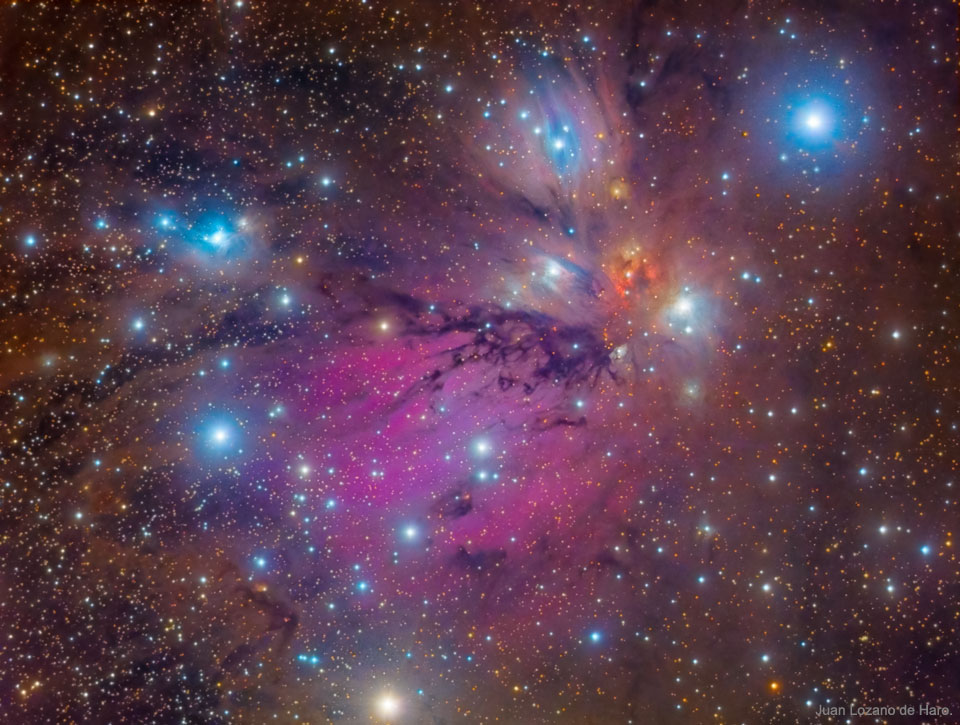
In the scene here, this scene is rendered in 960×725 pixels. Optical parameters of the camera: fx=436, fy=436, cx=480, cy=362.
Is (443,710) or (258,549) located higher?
(258,549)

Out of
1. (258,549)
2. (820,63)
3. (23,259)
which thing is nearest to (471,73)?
(820,63)

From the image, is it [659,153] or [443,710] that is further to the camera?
[443,710]

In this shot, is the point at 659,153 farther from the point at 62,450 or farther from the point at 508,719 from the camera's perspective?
the point at 62,450

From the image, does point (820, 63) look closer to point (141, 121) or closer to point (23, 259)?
point (141, 121)

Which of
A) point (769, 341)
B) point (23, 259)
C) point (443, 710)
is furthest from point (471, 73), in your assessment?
point (443, 710)

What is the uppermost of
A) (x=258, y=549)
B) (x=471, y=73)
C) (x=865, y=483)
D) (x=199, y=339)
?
(x=471, y=73)

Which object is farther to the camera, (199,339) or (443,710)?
(443,710)

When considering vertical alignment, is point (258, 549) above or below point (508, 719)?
above

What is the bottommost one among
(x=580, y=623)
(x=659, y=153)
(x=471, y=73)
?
(x=580, y=623)
